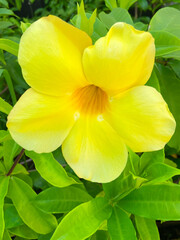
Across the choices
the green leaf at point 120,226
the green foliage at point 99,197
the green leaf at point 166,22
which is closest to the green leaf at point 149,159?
the green foliage at point 99,197

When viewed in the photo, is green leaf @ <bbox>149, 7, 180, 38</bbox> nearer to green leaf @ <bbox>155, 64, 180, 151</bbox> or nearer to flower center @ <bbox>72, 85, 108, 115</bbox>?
green leaf @ <bbox>155, 64, 180, 151</bbox>

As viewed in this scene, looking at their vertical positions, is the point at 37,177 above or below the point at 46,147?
below

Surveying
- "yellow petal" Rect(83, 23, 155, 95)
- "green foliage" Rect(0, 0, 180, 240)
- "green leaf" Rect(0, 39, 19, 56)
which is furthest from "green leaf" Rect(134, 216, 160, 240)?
"green leaf" Rect(0, 39, 19, 56)

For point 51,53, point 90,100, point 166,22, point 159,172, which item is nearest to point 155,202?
point 159,172

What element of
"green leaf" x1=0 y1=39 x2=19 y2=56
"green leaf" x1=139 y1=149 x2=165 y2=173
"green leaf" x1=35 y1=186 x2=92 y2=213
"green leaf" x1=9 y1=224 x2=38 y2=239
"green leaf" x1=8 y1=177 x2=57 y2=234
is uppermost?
"green leaf" x1=0 y1=39 x2=19 y2=56

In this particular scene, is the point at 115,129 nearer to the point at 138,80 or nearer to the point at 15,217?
the point at 138,80

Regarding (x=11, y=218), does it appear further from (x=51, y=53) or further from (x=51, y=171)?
(x=51, y=53)

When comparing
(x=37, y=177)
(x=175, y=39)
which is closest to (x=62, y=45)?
(x=175, y=39)
